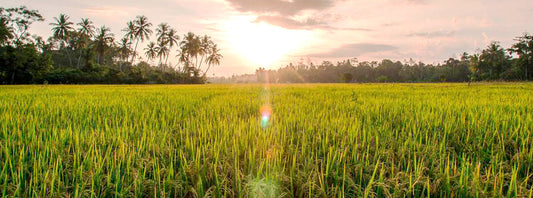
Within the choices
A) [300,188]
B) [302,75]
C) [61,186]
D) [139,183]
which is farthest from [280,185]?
[302,75]

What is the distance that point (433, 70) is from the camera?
86.2 m

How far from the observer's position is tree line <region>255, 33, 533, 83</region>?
50.3m

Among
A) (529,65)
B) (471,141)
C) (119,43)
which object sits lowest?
(471,141)

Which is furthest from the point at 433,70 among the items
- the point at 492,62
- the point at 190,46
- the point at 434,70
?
the point at 190,46

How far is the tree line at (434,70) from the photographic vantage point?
50281 mm

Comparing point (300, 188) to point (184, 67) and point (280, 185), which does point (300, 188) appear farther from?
point (184, 67)

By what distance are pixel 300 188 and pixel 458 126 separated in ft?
7.45

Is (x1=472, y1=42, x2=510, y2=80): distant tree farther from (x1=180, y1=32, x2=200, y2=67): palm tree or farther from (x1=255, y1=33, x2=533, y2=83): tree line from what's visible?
(x1=180, y1=32, x2=200, y2=67): palm tree

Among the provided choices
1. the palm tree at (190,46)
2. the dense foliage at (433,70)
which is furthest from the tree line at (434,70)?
the palm tree at (190,46)

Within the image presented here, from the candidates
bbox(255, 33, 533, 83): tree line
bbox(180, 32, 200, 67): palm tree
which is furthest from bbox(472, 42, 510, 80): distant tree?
bbox(180, 32, 200, 67): palm tree

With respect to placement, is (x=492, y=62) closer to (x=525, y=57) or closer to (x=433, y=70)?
(x=525, y=57)

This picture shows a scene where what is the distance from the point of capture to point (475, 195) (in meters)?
1.07

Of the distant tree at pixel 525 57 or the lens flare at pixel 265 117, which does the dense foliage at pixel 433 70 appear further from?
the lens flare at pixel 265 117

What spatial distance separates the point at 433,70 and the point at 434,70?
633 mm
